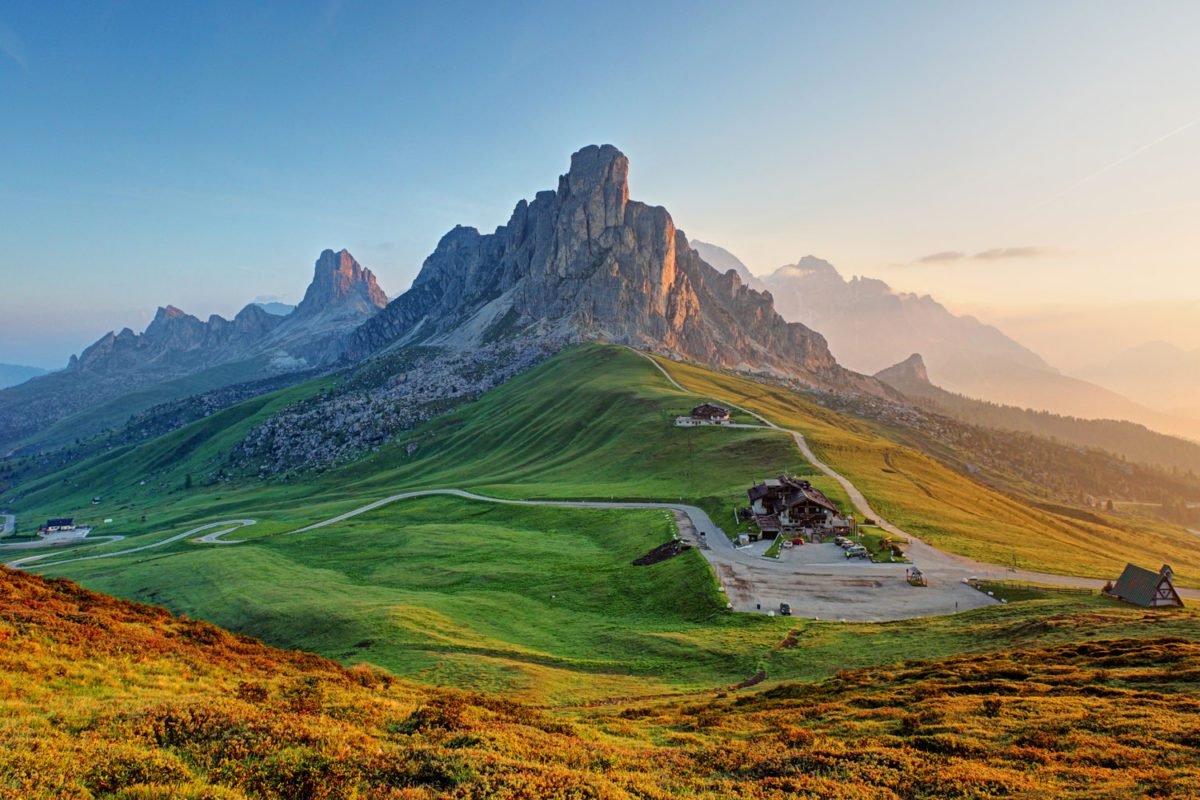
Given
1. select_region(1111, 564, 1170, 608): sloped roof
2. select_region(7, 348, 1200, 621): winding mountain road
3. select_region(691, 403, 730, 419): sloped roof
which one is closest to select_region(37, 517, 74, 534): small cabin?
select_region(691, 403, 730, 419): sloped roof

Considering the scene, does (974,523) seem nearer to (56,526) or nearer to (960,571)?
(960,571)

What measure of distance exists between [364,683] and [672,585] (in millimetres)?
41613

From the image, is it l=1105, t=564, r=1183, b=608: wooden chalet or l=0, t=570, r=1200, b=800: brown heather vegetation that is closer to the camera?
l=0, t=570, r=1200, b=800: brown heather vegetation

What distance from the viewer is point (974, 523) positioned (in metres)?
94.9

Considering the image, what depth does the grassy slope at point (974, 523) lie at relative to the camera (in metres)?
80.3

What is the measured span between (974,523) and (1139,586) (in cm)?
3809

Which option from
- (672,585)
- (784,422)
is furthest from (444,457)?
(672,585)

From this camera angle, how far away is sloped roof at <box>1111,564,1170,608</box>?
186 ft

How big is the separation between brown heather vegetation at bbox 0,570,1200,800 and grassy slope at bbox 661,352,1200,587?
154 feet

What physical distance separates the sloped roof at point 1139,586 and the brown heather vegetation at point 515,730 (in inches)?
946

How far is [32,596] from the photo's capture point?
33969 millimetres

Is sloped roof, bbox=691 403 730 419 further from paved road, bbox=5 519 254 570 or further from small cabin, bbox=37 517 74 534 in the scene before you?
small cabin, bbox=37 517 74 534

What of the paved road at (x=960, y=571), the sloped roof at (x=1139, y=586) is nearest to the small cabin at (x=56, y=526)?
the paved road at (x=960, y=571)

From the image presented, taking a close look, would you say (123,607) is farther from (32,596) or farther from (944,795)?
(944,795)
